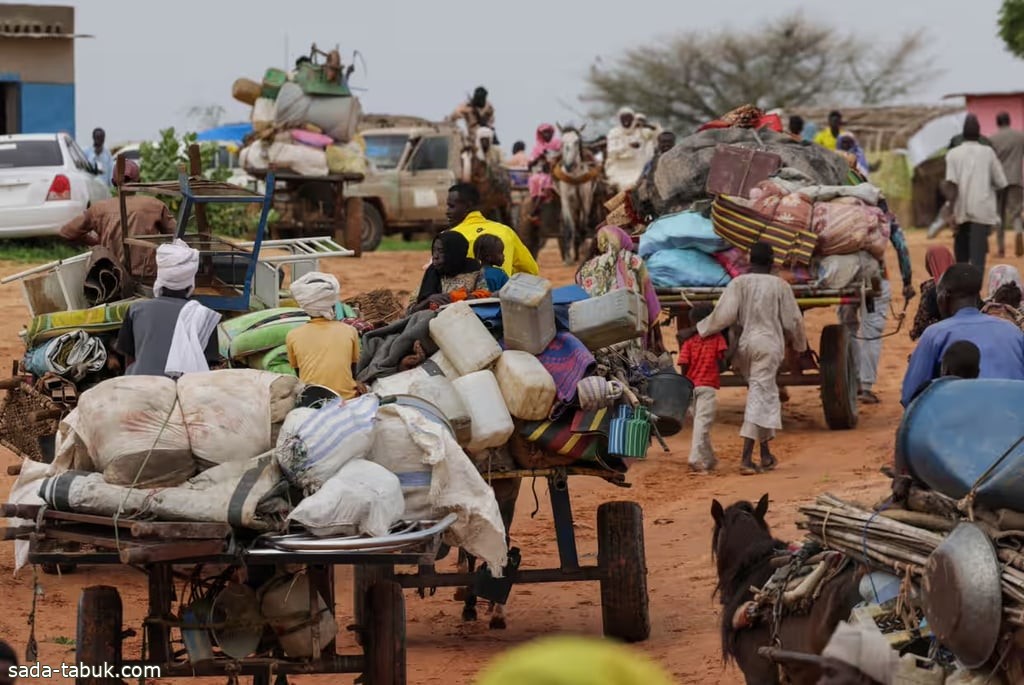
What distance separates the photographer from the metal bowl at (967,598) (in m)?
5.43

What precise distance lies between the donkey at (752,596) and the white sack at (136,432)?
6.47 feet

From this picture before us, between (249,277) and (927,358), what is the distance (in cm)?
397

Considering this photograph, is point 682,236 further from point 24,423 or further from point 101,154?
point 101,154

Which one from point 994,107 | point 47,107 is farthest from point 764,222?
point 994,107

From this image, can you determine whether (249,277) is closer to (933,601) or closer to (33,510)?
(33,510)

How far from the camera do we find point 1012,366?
8297mm

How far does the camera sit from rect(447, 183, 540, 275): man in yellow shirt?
991cm

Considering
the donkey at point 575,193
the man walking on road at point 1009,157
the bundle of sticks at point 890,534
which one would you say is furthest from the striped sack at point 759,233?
the donkey at point 575,193

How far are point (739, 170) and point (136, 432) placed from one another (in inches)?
342

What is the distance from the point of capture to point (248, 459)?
21.9 feet

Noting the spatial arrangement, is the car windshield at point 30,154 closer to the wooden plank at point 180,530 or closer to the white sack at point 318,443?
the white sack at point 318,443

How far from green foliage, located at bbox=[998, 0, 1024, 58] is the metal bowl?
36.0 m

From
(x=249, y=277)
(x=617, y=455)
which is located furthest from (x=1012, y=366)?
(x=249, y=277)

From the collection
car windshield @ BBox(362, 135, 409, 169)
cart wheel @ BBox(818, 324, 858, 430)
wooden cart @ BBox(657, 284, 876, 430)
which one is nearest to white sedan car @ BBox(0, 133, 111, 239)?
car windshield @ BBox(362, 135, 409, 169)
